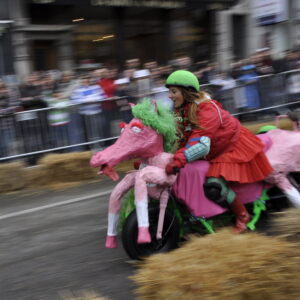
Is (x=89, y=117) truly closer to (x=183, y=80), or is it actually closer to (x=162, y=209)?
(x=183, y=80)

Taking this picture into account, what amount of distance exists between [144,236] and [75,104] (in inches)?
205

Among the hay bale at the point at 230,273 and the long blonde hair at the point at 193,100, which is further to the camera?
the long blonde hair at the point at 193,100

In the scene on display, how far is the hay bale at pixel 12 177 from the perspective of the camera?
797 cm

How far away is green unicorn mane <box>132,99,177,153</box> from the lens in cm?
443

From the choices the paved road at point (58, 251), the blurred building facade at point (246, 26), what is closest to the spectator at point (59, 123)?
the paved road at point (58, 251)

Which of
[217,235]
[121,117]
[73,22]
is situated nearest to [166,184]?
[217,235]

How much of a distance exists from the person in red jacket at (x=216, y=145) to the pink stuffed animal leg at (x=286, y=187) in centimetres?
18

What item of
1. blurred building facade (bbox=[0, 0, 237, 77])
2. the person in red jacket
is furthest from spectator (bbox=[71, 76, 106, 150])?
the person in red jacket

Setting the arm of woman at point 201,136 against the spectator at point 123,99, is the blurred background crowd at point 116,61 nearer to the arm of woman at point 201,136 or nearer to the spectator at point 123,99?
the spectator at point 123,99

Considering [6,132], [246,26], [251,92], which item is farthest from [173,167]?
[246,26]

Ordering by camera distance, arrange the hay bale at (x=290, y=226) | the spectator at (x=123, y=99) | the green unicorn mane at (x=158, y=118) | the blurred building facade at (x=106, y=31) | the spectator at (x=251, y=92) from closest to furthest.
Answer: the hay bale at (x=290, y=226)
the green unicorn mane at (x=158, y=118)
the spectator at (x=123, y=99)
the spectator at (x=251, y=92)
the blurred building facade at (x=106, y=31)

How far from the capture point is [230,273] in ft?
8.79

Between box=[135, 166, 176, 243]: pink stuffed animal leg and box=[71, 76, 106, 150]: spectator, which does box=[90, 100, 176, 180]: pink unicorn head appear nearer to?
box=[135, 166, 176, 243]: pink stuffed animal leg

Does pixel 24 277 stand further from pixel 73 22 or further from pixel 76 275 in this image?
pixel 73 22
